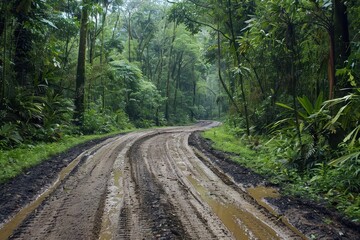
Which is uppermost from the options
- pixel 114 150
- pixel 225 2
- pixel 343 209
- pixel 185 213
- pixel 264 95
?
pixel 225 2

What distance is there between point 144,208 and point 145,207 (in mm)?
44

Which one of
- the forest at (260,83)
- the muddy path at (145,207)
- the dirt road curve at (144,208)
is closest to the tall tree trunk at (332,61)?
the forest at (260,83)

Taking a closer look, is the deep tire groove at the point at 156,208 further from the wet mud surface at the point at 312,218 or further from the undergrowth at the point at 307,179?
the undergrowth at the point at 307,179

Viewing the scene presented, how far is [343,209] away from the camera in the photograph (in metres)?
4.60

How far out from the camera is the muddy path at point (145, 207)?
3.77m

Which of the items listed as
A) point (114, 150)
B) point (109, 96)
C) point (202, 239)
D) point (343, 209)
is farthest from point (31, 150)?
point (109, 96)

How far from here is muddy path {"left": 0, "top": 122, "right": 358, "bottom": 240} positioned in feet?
12.4

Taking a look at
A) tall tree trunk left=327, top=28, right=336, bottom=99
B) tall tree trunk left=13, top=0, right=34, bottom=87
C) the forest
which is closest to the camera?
the forest

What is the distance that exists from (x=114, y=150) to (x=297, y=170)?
18.4 feet

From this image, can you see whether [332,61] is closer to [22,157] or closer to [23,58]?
[22,157]

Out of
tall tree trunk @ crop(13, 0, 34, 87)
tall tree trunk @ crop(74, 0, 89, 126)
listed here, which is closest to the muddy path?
tall tree trunk @ crop(13, 0, 34, 87)

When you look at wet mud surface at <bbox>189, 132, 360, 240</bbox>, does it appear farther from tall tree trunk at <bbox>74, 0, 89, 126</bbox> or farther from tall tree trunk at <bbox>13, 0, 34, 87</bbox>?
tall tree trunk at <bbox>74, 0, 89, 126</bbox>

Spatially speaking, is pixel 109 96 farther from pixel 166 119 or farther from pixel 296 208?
pixel 296 208

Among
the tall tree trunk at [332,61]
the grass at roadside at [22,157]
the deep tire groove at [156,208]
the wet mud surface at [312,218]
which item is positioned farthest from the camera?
the tall tree trunk at [332,61]
